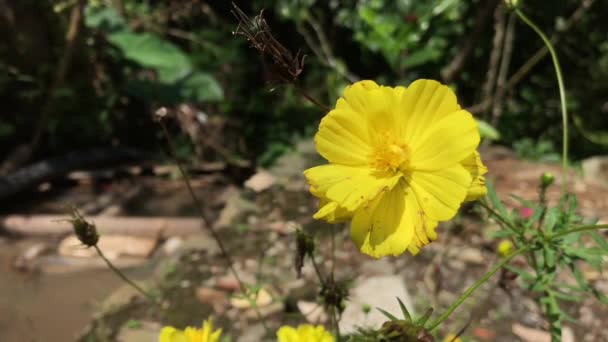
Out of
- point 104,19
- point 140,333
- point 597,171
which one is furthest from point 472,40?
point 104,19

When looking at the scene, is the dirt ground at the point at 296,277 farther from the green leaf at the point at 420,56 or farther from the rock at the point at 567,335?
the green leaf at the point at 420,56

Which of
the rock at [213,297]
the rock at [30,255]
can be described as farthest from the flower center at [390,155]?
the rock at [30,255]

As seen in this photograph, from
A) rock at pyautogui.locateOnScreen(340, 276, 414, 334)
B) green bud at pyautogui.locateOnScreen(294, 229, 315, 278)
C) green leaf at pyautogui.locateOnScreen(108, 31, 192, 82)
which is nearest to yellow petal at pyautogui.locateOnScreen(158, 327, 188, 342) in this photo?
green bud at pyautogui.locateOnScreen(294, 229, 315, 278)

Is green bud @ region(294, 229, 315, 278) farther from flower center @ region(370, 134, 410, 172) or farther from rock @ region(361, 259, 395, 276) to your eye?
rock @ region(361, 259, 395, 276)

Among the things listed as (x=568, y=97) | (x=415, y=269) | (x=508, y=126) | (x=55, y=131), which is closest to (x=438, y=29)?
(x=508, y=126)

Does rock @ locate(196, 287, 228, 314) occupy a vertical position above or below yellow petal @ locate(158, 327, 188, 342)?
below

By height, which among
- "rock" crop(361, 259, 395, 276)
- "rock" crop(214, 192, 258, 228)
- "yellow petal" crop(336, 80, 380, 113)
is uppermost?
"yellow petal" crop(336, 80, 380, 113)

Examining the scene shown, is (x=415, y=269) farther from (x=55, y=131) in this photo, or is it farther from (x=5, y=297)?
(x=55, y=131)
